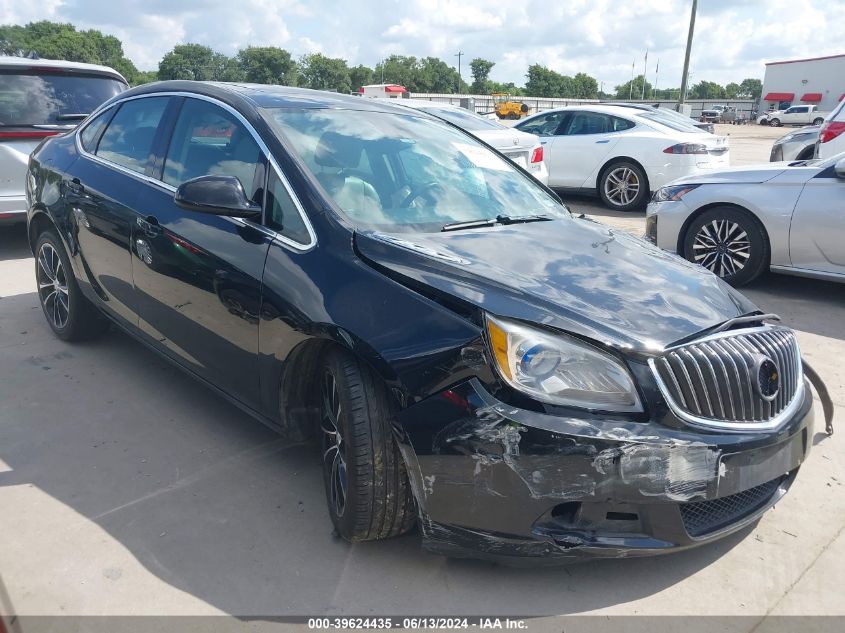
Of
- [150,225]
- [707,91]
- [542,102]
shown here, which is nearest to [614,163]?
[150,225]

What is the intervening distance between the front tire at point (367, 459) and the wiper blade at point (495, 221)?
806 mm

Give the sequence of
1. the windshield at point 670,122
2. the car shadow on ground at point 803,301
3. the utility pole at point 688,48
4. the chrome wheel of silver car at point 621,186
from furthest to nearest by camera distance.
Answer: the utility pole at point 688,48, the windshield at point 670,122, the chrome wheel of silver car at point 621,186, the car shadow on ground at point 803,301

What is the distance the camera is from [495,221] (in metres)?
3.28

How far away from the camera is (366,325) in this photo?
249 centimetres

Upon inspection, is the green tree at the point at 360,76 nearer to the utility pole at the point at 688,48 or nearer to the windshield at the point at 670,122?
the utility pole at the point at 688,48

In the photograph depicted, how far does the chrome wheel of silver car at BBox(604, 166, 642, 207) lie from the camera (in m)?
10.4

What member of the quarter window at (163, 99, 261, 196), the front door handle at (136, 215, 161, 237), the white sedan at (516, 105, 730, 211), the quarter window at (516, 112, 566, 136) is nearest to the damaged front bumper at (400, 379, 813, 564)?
→ the quarter window at (163, 99, 261, 196)

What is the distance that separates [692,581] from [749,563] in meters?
0.27

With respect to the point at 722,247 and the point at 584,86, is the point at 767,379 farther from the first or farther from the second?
the point at 584,86

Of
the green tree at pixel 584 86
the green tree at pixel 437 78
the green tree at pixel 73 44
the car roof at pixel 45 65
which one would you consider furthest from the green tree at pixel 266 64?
the car roof at pixel 45 65

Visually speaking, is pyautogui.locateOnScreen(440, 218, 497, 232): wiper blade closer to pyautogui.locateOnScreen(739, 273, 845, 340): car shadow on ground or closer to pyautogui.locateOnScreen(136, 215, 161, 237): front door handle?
pyautogui.locateOnScreen(136, 215, 161, 237): front door handle

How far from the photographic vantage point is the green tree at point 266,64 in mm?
97562

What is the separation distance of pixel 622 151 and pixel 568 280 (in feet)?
27.8

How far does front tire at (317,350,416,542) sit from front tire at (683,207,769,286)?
4.66 m
